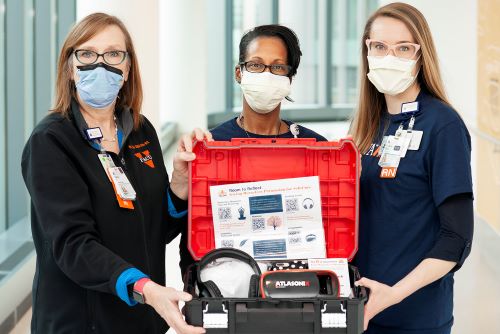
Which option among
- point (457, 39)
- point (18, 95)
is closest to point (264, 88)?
point (18, 95)

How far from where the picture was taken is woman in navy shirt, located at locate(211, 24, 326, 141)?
8.09 feet

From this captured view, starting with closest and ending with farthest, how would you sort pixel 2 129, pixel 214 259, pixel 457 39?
pixel 214 259 < pixel 2 129 < pixel 457 39

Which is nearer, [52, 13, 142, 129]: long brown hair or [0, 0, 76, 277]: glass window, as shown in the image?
[52, 13, 142, 129]: long brown hair

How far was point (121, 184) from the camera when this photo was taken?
212 cm

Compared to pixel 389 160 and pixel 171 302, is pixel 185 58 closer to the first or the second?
pixel 389 160

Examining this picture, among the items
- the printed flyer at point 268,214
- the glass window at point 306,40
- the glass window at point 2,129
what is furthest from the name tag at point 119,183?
the glass window at point 306,40

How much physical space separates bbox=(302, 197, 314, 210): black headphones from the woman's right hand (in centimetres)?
56

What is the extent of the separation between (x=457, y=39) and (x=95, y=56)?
21.2ft

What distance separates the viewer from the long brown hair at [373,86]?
7.43ft

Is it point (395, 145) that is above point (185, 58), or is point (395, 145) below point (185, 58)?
below

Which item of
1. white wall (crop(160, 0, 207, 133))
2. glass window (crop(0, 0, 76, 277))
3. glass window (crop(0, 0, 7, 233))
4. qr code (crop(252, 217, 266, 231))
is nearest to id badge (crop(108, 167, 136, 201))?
qr code (crop(252, 217, 266, 231))

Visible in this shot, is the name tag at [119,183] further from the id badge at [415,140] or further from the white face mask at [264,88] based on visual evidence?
the id badge at [415,140]

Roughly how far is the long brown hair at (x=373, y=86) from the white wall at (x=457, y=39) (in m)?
5.40

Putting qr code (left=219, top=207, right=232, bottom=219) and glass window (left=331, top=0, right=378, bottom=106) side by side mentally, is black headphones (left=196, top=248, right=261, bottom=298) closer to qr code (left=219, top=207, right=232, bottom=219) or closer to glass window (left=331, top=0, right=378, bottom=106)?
qr code (left=219, top=207, right=232, bottom=219)
